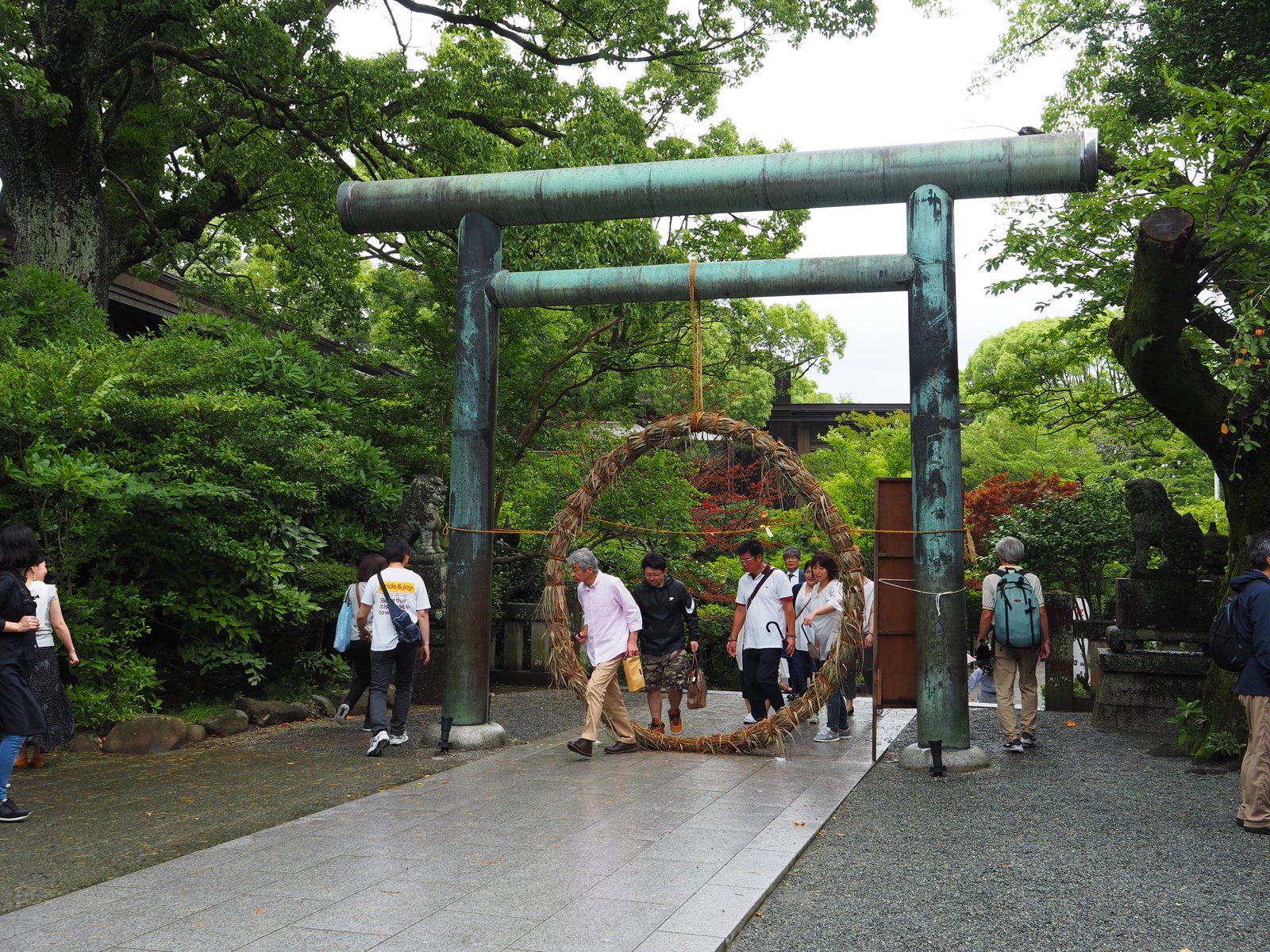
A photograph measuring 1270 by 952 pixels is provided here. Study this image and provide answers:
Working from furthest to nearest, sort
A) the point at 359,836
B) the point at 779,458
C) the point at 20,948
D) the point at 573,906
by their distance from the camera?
the point at 779,458
the point at 359,836
the point at 573,906
the point at 20,948

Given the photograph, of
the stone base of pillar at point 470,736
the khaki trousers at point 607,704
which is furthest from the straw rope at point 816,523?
the stone base of pillar at point 470,736

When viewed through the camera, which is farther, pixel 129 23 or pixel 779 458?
pixel 129 23

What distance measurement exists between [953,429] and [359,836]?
16.5 feet

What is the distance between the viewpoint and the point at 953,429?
7.93 metres

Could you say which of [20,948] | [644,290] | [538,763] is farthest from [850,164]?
[20,948]

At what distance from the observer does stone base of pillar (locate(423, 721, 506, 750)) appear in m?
→ 8.77

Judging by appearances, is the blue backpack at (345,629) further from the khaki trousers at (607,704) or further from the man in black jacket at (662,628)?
the man in black jacket at (662,628)

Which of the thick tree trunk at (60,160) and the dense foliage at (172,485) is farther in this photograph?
the thick tree trunk at (60,160)

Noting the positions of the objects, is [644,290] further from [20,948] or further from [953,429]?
[20,948]

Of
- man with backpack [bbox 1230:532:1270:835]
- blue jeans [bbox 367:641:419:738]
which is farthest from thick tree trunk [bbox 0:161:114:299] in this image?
man with backpack [bbox 1230:532:1270:835]

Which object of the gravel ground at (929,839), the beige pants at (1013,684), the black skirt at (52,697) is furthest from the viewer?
the beige pants at (1013,684)

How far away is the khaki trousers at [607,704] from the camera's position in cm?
849

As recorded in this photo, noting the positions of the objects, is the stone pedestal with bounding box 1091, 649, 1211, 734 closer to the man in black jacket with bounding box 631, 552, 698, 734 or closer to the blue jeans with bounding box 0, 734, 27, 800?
the man in black jacket with bounding box 631, 552, 698, 734

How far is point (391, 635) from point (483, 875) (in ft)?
13.4
